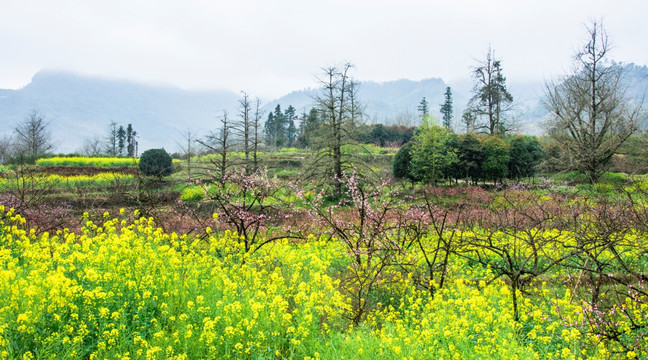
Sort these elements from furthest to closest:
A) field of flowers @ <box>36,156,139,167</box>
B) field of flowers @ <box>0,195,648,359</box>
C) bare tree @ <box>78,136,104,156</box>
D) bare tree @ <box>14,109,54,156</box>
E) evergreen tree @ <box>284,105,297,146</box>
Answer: evergreen tree @ <box>284,105,297,146</box> < bare tree @ <box>78,136,104,156</box> < bare tree @ <box>14,109,54,156</box> < field of flowers @ <box>36,156,139,167</box> < field of flowers @ <box>0,195,648,359</box>

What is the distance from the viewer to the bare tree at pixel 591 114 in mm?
24000

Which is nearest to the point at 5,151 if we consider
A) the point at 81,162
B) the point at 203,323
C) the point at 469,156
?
the point at 81,162

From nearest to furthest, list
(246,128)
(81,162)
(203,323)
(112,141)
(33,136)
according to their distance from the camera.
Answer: (203,323) < (246,128) < (81,162) < (33,136) < (112,141)

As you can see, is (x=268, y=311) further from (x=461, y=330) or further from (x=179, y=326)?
(x=461, y=330)

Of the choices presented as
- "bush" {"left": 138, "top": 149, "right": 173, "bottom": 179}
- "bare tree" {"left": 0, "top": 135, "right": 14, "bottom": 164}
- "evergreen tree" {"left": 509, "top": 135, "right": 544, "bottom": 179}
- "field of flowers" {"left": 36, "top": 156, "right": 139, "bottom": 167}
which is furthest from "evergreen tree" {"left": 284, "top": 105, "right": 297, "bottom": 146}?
"evergreen tree" {"left": 509, "top": 135, "right": 544, "bottom": 179}

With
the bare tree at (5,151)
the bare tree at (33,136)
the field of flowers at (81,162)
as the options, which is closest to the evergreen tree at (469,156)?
the field of flowers at (81,162)

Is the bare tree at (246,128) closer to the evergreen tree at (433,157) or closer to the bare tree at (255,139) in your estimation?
the bare tree at (255,139)

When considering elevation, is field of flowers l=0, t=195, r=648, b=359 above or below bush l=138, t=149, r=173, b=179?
below

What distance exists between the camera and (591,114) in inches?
1028

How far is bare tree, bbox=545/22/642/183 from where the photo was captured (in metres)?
24.0

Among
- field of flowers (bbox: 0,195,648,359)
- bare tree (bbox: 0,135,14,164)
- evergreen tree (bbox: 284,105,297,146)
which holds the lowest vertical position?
field of flowers (bbox: 0,195,648,359)

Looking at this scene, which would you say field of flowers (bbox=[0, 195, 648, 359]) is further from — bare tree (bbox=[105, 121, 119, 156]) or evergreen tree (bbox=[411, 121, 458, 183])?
bare tree (bbox=[105, 121, 119, 156])

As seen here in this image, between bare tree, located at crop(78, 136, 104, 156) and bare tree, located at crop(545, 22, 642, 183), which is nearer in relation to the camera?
bare tree, located at crop(545, 22, 642, 183)

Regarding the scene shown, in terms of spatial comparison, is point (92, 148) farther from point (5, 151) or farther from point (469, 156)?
point (469, 156)
